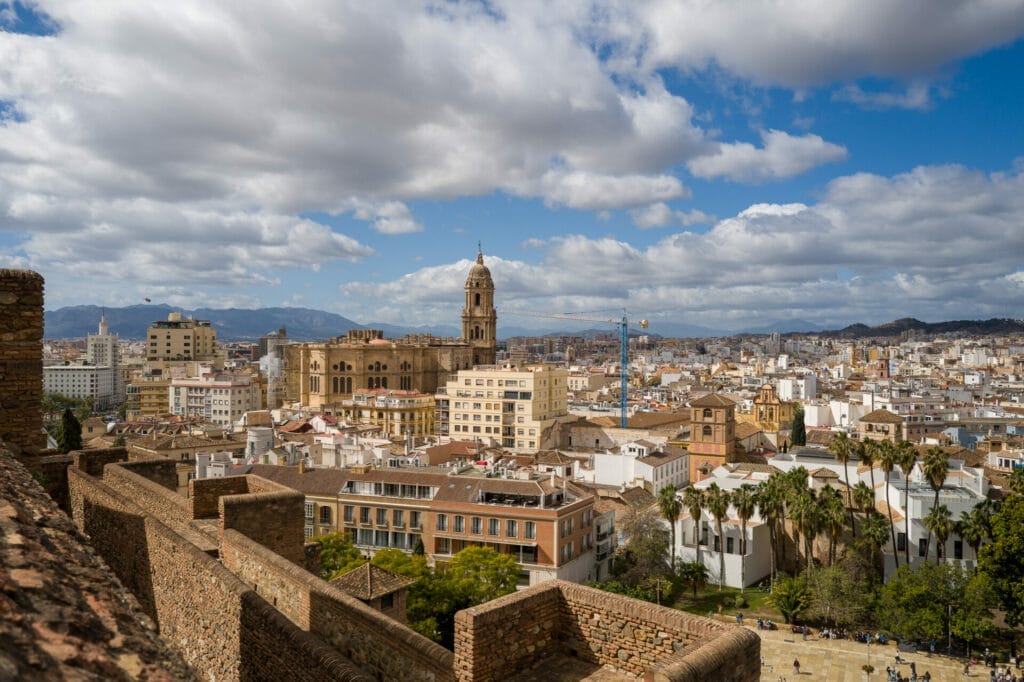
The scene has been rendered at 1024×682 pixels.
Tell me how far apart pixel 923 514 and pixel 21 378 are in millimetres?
38930

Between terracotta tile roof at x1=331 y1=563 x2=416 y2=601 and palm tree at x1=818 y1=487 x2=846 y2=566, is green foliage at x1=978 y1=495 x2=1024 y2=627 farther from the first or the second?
terracotta tile roof at x1=331 y1=563 x2=416 y2=601

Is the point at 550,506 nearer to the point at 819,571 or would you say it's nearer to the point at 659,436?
the point at 819,571

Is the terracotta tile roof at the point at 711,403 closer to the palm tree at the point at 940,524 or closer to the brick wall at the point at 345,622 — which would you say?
the palm tree at the point at 940,524

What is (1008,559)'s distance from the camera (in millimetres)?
29453

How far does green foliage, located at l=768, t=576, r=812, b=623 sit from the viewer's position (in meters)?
33.3

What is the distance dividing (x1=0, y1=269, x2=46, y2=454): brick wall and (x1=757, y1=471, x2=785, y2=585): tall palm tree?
3317 centimetres

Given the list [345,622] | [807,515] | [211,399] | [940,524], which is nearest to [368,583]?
[345,622]

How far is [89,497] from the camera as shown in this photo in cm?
1075

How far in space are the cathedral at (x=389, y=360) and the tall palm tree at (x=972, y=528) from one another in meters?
69.1

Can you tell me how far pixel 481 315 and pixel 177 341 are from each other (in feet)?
282

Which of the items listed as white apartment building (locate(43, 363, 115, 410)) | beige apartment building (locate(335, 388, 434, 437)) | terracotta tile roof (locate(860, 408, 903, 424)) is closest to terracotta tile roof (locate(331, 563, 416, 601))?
beige apartment building (locate(335, 388, 434, 437))

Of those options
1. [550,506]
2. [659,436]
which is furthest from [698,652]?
[659,436]

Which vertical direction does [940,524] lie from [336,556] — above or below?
above

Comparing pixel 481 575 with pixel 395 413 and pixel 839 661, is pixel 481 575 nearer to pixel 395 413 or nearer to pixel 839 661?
pixel 839 661
